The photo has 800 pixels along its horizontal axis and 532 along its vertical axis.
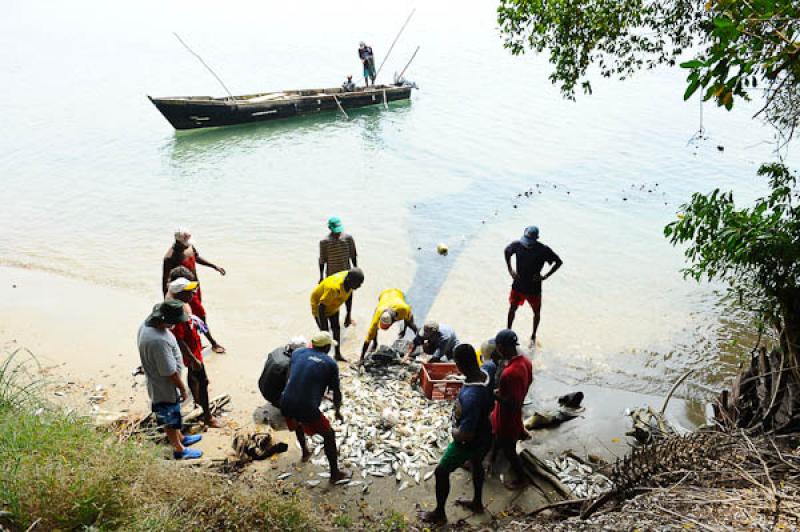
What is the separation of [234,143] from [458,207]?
10064 millimetres

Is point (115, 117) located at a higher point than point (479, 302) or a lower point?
higher

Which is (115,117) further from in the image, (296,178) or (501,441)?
(501,441)

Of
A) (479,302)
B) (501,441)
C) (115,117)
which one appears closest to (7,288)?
(479,302)

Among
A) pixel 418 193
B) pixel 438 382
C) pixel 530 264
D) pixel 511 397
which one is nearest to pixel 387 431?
pixel 438 382

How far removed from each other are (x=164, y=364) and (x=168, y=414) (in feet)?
2.07

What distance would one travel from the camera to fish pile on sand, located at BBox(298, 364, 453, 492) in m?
5.90

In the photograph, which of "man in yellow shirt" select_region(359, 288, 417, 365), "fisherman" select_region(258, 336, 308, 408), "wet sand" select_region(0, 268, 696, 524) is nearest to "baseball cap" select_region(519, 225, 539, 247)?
"wet sand" select_region(0, 268, 696, 524)

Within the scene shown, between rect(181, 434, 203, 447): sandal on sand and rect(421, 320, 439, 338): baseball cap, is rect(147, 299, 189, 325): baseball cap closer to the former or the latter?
rect(181, 434, 203, 447): sandal on sand

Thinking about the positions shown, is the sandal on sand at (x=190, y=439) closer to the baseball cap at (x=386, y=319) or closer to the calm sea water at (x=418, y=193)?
the calm sea water at (x=418, y=193)

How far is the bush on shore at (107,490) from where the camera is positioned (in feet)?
12.4

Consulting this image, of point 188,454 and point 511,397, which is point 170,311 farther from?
point 511,397

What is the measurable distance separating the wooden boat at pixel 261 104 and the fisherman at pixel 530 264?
16500mm

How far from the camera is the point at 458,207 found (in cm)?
1559

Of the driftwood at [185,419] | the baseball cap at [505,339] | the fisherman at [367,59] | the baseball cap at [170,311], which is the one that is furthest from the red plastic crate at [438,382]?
the fisherman at [367,59]
